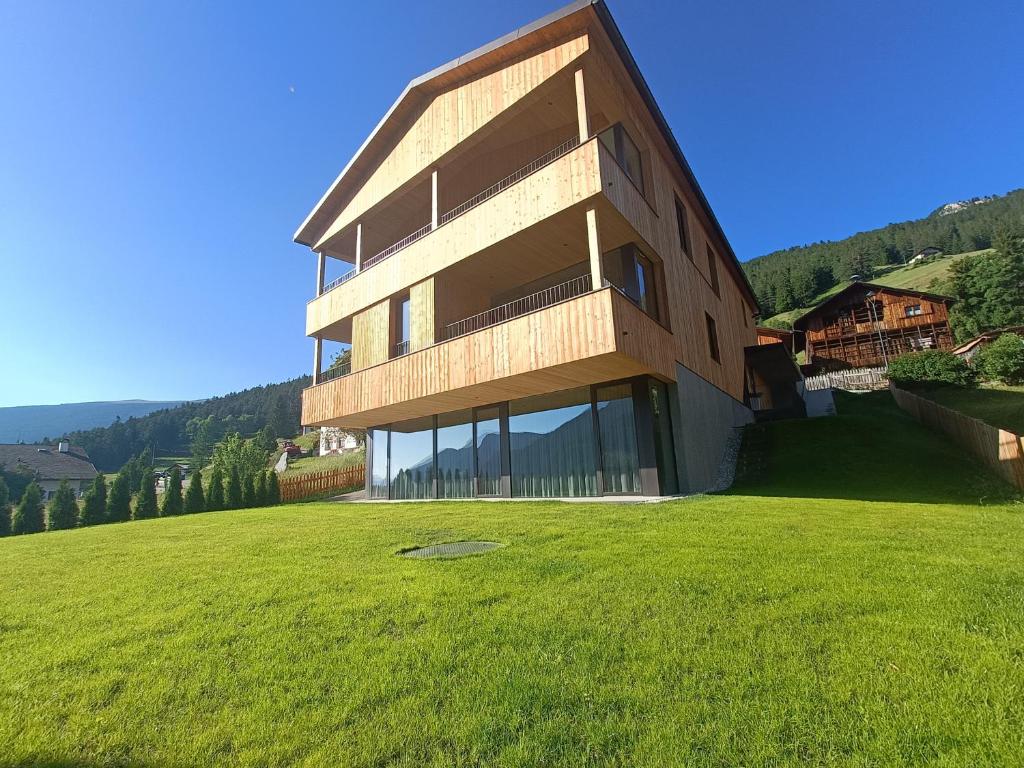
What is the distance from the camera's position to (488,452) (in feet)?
46.8

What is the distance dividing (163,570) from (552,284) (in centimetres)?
1158

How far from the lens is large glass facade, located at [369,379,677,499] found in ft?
36.7

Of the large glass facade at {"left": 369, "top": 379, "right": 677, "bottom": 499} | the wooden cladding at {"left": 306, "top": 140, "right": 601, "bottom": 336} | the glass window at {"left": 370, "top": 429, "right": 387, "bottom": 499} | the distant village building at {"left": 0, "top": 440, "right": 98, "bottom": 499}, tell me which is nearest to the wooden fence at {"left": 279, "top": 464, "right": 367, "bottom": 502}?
the glass window at {"left": 370, "top": 429, "right": 387, "bottom": 499}

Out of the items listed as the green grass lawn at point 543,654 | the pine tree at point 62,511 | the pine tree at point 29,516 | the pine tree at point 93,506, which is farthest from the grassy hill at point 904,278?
the pine tree at point 29,516

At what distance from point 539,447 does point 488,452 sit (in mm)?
2019

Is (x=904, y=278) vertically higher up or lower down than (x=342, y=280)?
higher up

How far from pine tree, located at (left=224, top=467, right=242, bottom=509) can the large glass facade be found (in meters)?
8.07

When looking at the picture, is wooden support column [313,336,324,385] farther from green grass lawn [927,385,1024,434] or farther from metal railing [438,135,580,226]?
green grass lawn [927,385,1024,434]

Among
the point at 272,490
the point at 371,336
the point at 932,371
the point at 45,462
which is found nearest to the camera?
the point at 371,336

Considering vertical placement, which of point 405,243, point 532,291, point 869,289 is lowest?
point 532,291

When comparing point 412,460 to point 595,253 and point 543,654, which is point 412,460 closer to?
point 595,253

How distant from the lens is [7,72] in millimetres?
A: 11391

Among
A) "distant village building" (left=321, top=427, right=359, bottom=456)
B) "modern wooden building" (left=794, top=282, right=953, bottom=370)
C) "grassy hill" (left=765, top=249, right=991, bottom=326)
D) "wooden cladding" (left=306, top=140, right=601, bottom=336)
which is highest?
"grassy hill" (left=765, top=249, right=991, bottom=326)

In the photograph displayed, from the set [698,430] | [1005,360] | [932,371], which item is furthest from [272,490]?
[1005,360]
